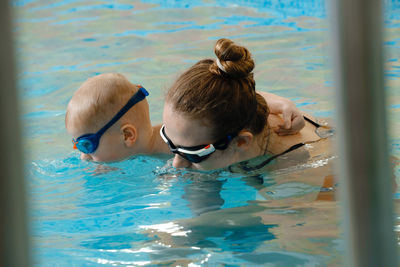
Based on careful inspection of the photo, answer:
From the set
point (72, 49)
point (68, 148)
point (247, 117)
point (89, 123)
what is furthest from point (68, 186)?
point (72, 49)

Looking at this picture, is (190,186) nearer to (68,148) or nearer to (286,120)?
(286,120)

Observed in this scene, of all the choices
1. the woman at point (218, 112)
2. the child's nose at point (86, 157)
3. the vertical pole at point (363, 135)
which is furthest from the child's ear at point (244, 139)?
the vertical pole at point (363, 135)

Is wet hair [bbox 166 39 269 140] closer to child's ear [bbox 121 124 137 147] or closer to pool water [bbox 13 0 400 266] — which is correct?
pool water [bbox 13 0 400 266]

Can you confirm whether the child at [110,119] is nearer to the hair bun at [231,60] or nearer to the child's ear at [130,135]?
the child's ear at [130,135]

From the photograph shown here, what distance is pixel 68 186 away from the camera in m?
3.33

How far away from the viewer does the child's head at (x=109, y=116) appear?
10.5 ft

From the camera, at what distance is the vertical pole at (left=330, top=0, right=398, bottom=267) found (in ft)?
1.64

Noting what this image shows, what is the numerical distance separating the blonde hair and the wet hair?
→ 2.00ft

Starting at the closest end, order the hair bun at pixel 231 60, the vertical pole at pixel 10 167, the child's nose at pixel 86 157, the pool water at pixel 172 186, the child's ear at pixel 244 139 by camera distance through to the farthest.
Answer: the vertical pole at pixel 10 167 → the pool water at pixel 172 186 → the hair bun at pixel 231 60 → the child's ear at pixel 244 139 → the child's nose at pixel 86 157

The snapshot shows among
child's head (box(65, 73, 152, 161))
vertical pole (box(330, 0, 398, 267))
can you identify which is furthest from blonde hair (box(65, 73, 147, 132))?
vertical pole (box(330, 0, 398, 267))

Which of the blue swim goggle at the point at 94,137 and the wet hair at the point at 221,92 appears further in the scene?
the blue swim goggle at the point at 94,137

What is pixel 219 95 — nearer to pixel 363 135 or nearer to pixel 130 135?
pixel 130 135

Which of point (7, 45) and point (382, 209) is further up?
point (7, 45)

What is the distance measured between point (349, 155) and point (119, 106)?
281cm
